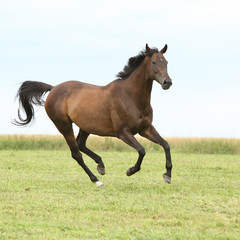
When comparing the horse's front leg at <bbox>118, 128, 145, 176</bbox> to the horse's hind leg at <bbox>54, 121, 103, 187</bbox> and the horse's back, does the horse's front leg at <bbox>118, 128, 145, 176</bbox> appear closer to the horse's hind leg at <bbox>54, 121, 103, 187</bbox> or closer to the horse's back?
the horse's back

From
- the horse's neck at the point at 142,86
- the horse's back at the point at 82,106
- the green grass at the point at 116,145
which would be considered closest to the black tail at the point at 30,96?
the horse's back at the point at 82,106

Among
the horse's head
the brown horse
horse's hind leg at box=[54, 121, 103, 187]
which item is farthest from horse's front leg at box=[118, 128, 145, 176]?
horse's hind leg at box=[54, 121, 103, 187]

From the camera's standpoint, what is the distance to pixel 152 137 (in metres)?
9.20

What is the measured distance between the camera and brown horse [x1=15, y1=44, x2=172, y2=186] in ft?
29.0

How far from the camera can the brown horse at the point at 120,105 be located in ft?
29.0

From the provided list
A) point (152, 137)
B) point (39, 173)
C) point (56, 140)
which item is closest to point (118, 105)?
point (152, 137)

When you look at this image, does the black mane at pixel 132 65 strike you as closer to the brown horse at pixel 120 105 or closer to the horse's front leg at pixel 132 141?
the brown horse at pixel 120 105

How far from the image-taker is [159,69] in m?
8.62

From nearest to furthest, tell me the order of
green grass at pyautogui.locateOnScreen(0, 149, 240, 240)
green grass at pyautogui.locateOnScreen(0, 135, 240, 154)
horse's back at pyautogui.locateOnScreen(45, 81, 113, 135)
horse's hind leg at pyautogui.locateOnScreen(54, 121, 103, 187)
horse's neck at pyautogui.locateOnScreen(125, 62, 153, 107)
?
green grass at pyautogui.locateOnScreen(0, 149, 240, 240), horse's neck at pyautogui.locateOnScreen(125, 62, 153, 107), horse's back at pyautogui.locateOnScreen(45, 81, 113, 135), horse's hind leg at pyautogui.locateOnScreen(54, 121, 103, 187), green grass at pyautogui.locateOnScreen(0, 135, 240, 154)

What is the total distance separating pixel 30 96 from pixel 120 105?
3.13m

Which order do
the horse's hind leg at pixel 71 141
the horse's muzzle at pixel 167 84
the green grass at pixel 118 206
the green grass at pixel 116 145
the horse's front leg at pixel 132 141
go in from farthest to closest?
the green grass at pixel 116 145
the horse's hind leg at pixel 71 141
the horse's front leg at pixel 132 141
the horse's muzzle at pixel 167 84
the green grass at pixel 118 206

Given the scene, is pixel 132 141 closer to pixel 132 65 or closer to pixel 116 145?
pixel 132 65

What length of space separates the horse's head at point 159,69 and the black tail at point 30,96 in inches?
125

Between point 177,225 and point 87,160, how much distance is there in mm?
10938
